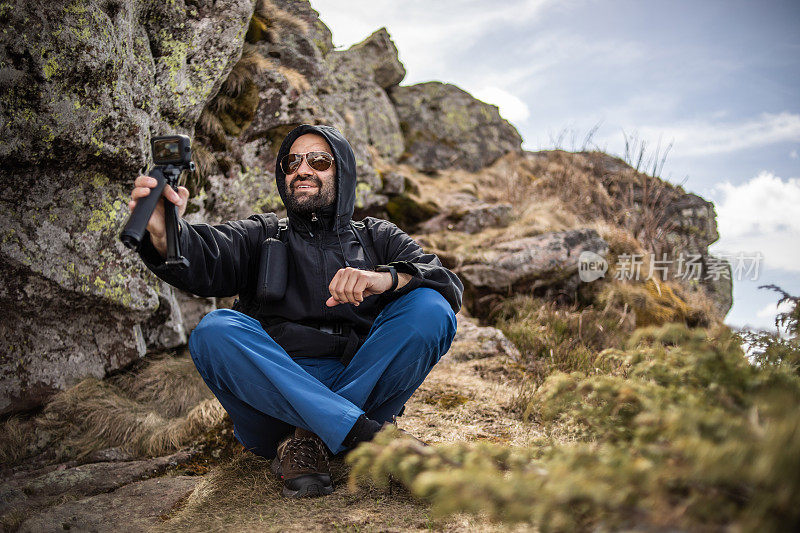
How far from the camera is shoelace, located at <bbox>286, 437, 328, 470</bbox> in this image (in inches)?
98.2

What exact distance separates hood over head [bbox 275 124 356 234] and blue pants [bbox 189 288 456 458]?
893 mm

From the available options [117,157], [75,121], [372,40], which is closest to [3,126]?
[75,121]

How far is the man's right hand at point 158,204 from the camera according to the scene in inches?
86.0

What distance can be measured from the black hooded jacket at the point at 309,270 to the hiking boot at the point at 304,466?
0.51 meters

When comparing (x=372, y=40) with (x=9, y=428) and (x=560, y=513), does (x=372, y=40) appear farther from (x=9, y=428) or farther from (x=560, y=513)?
(x=560, y=513)

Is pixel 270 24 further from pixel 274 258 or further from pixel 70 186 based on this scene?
pixel 274 258

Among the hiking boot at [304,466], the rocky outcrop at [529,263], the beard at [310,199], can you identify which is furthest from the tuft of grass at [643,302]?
the hiking boot at [304,466]

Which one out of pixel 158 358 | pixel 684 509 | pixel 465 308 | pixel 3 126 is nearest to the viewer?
pixel 684 509

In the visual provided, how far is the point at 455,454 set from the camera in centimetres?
126

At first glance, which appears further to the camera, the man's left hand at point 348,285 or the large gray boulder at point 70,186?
the large gray boulder at point 70,186

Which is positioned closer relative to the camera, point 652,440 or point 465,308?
point 652,440

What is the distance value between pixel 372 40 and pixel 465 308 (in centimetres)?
1011

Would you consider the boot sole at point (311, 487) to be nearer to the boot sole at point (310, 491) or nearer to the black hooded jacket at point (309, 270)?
the boot sole at point (310, 491)

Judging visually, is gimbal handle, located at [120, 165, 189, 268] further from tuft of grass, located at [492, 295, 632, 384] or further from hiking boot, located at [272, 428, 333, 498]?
tuft of grass, located at [492, 295, 632, 384]
